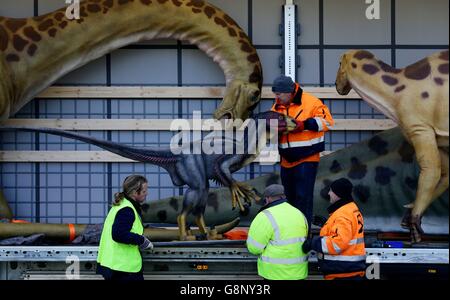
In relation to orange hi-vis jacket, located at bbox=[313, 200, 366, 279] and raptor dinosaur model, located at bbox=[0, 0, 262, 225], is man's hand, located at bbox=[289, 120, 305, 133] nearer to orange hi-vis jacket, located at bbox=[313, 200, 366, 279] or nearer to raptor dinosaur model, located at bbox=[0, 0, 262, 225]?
orange hi-vis jacket, located at bbox=[313, 200, 366, 279]

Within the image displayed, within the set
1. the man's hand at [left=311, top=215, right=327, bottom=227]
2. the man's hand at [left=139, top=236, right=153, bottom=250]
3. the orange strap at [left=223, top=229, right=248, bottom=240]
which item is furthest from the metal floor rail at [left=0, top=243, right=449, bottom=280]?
the man's hand at [left=311, top=215, right=327, bottom=227]

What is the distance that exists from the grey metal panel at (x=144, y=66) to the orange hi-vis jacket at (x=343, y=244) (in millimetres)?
2557

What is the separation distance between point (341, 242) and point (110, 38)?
3.00 metres

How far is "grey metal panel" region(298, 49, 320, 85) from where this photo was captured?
7.72 metres

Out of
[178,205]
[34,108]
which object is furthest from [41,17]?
[178,205]

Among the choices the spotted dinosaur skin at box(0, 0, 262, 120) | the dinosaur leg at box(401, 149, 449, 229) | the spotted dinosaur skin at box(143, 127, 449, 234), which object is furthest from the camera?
the spotted dinosaur skin at box(0, 0, 262, 120)

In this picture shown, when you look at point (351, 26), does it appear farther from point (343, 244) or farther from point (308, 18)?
point (343, 244)

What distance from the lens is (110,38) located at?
7.65m

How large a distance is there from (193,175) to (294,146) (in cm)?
75

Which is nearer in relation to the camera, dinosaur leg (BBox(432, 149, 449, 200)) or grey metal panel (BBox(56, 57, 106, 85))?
dinosaur leg (BBox(432, 149, 449, 200))

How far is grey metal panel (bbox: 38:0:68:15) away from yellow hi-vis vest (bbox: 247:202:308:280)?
3.10 meters

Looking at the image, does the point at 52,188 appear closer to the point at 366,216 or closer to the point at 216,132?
the point at 216,132

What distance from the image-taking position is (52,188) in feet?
25.2
